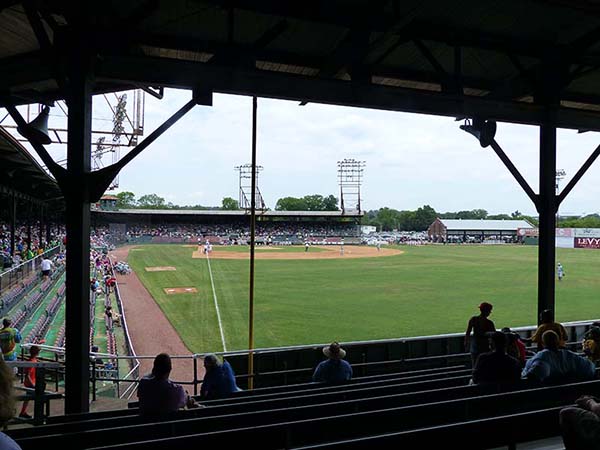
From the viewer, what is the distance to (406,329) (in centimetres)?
1630

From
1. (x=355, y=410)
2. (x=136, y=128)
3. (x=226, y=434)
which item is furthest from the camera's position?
(x=136, y=128)

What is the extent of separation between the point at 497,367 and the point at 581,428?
2.08m

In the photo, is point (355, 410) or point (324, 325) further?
point (324, 325)

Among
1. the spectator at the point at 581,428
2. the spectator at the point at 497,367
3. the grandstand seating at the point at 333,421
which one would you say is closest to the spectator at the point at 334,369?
the grandstand seating at the point at 333,421

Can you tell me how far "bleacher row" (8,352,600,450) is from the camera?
2484 millimetres

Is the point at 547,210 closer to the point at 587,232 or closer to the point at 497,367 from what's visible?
the point at 497,367

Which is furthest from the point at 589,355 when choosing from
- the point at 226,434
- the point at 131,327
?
the point at 131,327

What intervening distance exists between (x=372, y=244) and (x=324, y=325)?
5329 cm

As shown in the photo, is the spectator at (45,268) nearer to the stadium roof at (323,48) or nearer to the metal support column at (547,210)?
the stadium roof at (323,48)

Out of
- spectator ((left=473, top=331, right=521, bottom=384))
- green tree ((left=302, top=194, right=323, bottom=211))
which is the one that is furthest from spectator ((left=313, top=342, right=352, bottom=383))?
green tree ((left=302, top=194, right=323, bottom=211))

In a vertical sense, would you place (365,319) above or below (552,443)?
below

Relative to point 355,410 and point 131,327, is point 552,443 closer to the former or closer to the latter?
point 355,410

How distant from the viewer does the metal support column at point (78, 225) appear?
419 centimetres

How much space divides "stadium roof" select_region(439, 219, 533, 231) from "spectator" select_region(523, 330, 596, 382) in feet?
184
